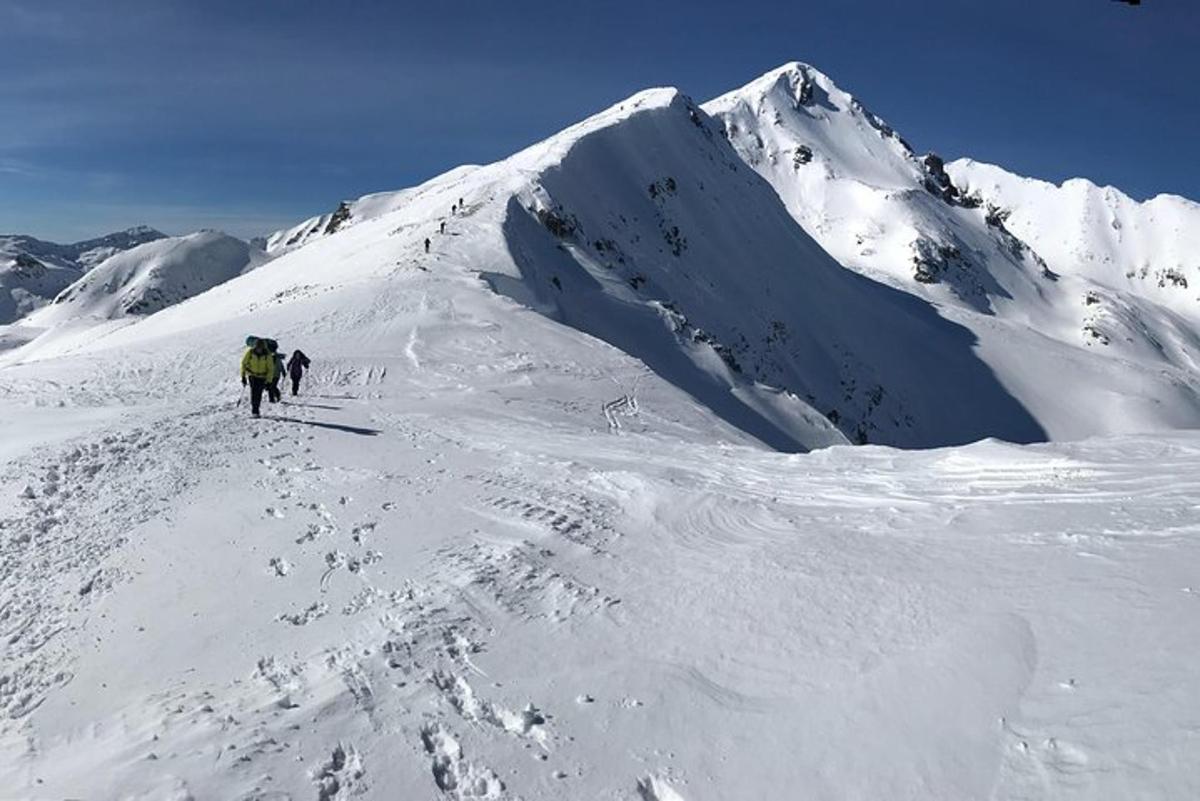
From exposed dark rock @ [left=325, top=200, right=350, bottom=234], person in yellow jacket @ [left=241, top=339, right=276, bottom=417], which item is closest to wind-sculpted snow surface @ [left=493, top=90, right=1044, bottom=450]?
person in yellow jacket @ [left=241, top=339, right=276, bottom=417]

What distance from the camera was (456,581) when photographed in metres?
8.08

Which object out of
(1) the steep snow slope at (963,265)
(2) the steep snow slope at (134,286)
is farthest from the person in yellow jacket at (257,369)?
(2) the steep snow slope at (134,286)

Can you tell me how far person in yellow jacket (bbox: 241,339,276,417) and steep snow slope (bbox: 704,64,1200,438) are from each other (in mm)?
78893

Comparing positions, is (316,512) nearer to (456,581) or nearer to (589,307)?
(456,581)

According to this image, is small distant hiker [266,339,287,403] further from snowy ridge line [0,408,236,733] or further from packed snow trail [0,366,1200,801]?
packed snow trail [0,366,1200,801]

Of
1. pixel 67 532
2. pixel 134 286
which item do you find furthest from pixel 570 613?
pixel 134 286

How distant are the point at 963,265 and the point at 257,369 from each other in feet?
491

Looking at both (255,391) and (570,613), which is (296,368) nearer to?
(255,391)

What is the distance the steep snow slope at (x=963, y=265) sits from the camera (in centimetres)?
8681

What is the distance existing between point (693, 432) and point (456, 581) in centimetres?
1358

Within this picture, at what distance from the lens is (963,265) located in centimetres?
14450

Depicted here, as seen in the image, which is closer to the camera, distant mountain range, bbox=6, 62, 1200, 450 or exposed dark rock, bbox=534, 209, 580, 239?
distant mountain range, bbox=6, 62, 1200, 450

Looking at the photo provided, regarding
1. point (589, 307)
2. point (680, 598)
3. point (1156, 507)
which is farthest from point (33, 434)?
point (589, 307)

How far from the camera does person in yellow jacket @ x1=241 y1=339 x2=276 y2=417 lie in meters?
15.5
